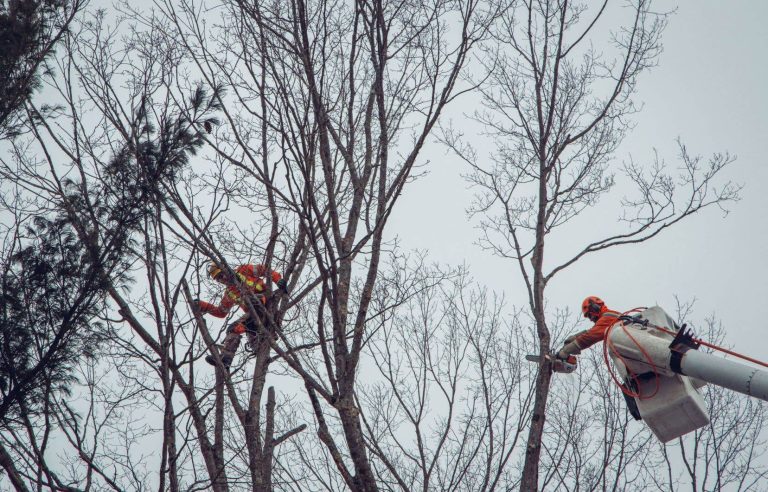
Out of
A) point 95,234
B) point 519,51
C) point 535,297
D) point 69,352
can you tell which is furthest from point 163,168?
point 519,51

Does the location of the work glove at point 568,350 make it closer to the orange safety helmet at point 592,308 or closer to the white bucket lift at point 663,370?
A: the orange safety helmet at point 592,308

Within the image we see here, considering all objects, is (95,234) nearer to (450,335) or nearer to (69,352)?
(69,352)

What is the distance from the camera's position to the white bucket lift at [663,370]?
4348 mm

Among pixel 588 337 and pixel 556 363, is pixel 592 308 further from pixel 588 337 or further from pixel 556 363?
pixel 556 363

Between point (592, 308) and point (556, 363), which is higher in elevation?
point (592, 308)

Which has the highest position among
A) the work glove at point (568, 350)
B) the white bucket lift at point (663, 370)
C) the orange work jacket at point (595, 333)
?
the orange work jacket at point (595, 333)

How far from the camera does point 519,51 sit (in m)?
7.22

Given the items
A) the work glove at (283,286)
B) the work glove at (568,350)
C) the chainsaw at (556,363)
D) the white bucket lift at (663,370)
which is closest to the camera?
the white bucket lift at (663,370)

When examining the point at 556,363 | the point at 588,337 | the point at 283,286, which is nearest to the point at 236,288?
the point at 283,286

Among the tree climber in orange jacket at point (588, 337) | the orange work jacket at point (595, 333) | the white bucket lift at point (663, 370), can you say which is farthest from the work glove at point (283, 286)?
the white bucket lift at point (663, 370)

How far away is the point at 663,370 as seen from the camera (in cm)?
457

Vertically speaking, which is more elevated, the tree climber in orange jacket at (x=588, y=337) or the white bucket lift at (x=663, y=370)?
the tree climber in orange jacket at (x=588, y=337)

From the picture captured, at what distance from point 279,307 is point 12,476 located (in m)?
2.74

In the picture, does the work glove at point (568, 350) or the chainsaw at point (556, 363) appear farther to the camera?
the work glove at point (568, 350)
